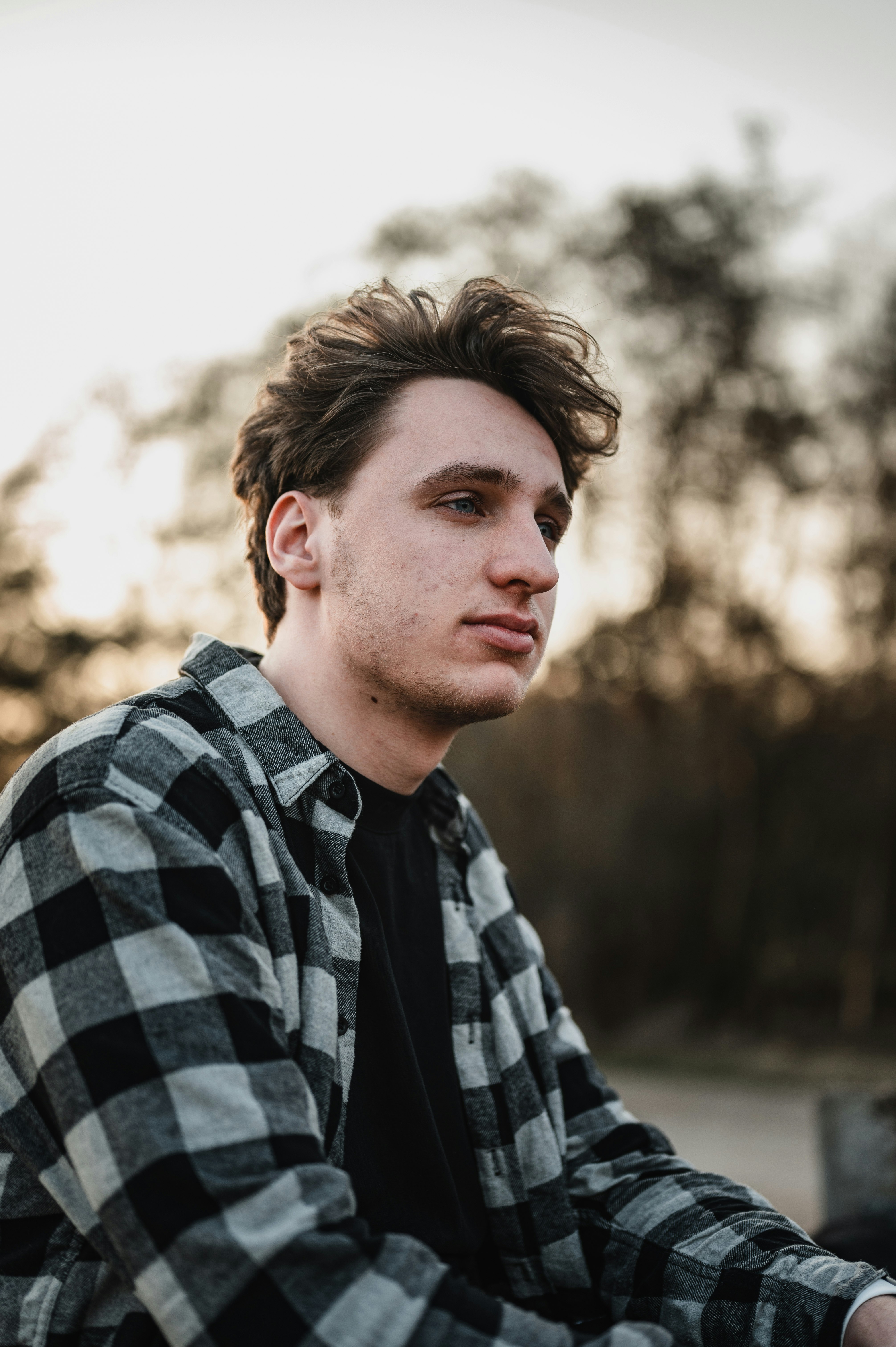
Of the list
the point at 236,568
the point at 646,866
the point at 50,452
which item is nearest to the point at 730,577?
the point at 646,866

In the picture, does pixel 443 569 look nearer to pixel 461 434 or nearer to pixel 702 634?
pixel 461 434

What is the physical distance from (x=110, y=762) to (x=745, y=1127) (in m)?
6.53

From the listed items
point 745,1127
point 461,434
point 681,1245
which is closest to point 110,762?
point 461,434

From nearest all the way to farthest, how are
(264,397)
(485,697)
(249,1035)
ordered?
1. (249,1035)
2. (485,697)
3. (264,397)

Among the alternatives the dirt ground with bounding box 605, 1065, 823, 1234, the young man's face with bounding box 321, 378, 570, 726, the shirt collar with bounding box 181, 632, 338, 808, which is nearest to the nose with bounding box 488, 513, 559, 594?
the young man's face with bounding box 321, 378, 570, 726

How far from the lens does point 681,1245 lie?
1798 millimetres

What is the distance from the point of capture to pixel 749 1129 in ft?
22.0

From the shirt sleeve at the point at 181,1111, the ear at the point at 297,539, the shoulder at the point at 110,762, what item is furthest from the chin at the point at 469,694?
the shirt sleeve at the point at 181,1111

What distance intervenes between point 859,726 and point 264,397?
8985 mm

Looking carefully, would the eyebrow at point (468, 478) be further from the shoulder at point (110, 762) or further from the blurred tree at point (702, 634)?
the blurred tree at point (702, 634)

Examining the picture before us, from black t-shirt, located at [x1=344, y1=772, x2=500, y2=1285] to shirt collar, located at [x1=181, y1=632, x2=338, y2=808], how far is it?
22 cm

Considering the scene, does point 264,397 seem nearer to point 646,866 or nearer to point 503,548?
point 503,548

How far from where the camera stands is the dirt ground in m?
5.25

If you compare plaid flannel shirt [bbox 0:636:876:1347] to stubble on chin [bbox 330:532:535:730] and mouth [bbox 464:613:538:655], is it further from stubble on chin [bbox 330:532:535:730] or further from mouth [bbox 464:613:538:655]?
mouth [bbox 464:613:538:655]
